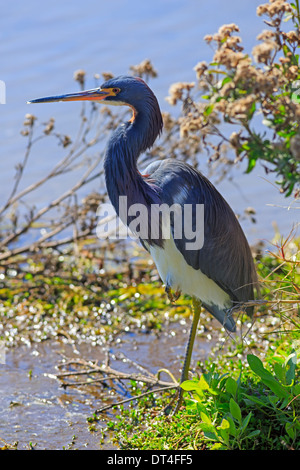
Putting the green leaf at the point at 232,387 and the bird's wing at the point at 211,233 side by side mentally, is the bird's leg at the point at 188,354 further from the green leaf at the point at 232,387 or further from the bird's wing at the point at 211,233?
the green leaf at the point at 232,387

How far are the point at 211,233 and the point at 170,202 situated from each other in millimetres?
309

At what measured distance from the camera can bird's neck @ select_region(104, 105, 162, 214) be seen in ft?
11.6

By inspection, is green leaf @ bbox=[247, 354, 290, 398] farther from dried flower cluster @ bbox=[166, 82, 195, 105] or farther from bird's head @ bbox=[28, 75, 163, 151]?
dried flower cluster @ bbox=[166, 82, 195, 105]

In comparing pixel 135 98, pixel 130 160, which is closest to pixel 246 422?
pixel 130 160

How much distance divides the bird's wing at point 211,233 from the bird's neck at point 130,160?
12 cm

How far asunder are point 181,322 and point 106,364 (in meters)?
1.00

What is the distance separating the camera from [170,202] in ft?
11.8

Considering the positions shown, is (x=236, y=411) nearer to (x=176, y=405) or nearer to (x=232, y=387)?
(x=232, y=387)

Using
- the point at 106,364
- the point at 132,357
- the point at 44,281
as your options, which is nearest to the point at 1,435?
the point at 106,364

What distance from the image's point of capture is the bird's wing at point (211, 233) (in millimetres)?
3615

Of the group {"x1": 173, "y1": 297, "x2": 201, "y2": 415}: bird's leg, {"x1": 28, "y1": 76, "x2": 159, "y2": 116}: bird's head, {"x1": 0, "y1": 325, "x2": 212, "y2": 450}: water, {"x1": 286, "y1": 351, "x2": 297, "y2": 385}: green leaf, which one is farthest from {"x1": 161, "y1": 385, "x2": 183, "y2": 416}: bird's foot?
{"x1": 28, "y1": 76, "x2": 159, "y2": 116}: bird's head

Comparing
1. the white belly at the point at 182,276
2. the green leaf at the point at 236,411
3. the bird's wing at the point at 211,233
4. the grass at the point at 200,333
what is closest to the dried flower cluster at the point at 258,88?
the bird's wing at the point at 211,233
